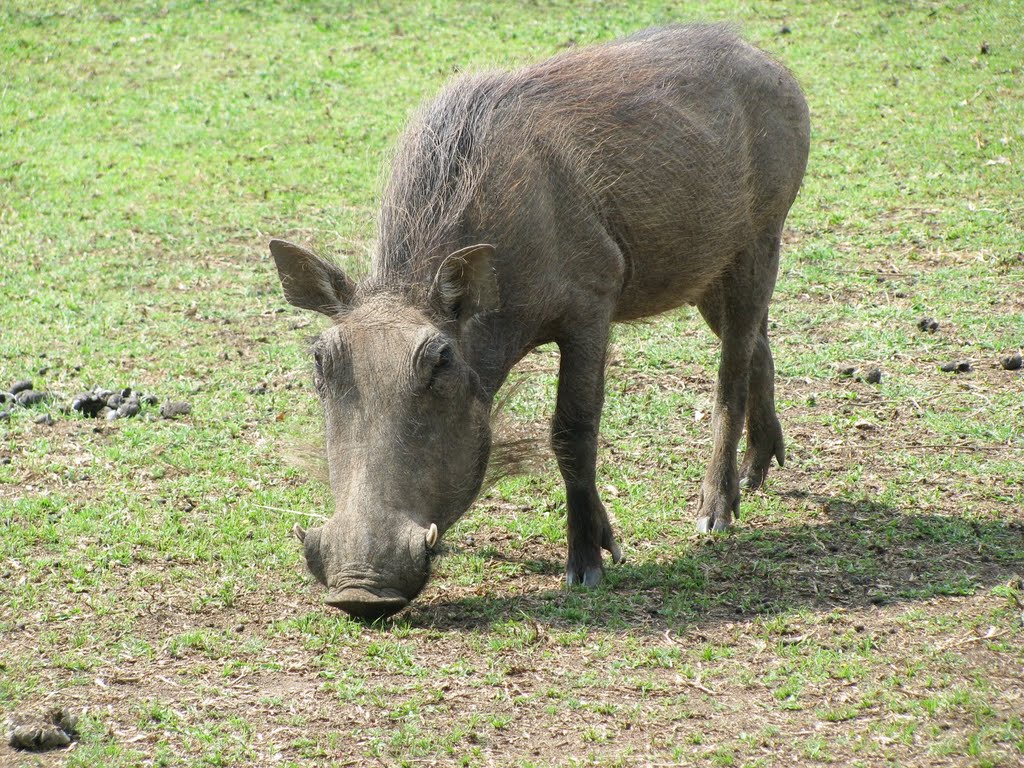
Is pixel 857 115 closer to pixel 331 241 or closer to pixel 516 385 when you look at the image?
pixel 331 241

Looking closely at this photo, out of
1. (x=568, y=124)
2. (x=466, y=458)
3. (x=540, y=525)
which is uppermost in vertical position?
(x=568, y=124)

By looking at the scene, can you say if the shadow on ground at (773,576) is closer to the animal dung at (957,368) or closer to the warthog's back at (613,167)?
the warthog's back at (613,167)

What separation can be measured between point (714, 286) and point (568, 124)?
1.28m

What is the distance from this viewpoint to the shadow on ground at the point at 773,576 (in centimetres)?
464

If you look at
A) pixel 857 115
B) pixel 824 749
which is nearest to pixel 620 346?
pixel 824 749

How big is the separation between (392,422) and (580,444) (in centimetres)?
95

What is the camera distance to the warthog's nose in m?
4.00

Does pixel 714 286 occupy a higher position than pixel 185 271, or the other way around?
pixel 714 286

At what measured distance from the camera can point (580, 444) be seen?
4.94 metres

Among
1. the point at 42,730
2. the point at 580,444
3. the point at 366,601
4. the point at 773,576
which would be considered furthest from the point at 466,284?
the point at 42,730

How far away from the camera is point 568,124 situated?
5.12 m

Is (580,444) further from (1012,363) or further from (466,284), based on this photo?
(1012,363)

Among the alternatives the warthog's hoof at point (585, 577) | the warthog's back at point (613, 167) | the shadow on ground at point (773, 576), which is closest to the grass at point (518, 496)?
the shadow on ground at point (773, 576)

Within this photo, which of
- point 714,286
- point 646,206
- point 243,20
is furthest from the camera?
point 243,20
